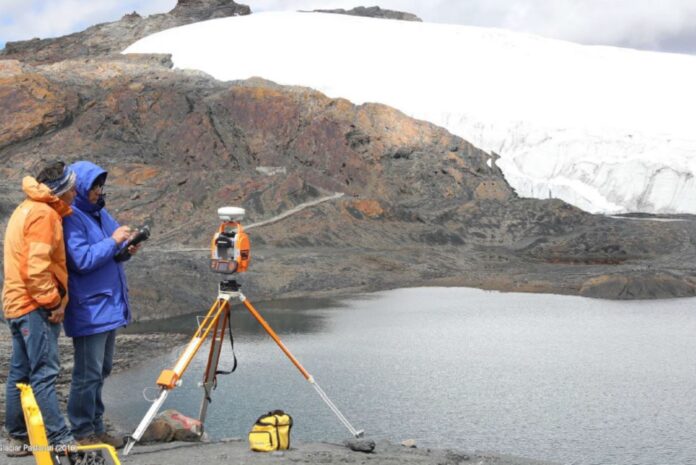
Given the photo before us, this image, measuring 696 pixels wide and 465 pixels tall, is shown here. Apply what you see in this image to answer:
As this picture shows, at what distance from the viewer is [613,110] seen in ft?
185

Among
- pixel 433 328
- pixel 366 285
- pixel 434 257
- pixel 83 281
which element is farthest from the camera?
pixel 434 257

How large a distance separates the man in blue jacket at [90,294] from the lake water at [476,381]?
422 cm

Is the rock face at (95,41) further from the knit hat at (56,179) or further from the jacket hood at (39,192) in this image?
the jacket hood at (39,192)

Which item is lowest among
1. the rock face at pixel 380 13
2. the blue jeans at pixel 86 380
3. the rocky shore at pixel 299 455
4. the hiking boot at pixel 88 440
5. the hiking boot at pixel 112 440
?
the rocky shore at pixel 299 455

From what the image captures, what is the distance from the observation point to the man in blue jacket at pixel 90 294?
4.74 m

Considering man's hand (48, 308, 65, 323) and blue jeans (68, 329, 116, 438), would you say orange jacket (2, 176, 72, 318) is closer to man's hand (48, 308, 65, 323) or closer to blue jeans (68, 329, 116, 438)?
man's hand (48, 308, 65, 323)

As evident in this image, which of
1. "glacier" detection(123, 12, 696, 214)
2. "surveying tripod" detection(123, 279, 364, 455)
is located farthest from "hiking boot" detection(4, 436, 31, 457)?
"glacier" detection(123, 12, 696, 214)

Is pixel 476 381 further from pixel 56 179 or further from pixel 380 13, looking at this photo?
pixel 380 13

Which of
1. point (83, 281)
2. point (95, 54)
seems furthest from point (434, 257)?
point (95, 54)

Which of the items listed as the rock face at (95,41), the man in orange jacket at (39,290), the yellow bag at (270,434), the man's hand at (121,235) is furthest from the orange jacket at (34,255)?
the rock face at (95,41)

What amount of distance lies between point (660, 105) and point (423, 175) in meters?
25.1

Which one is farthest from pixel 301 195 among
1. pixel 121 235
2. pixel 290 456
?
pixel 121 235

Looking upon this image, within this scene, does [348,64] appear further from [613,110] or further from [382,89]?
[613,110]

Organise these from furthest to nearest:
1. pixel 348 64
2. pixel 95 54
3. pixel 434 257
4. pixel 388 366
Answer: pixel 95 54 < pixel 348 64 < pixel 434 257 < pixel 388 366
